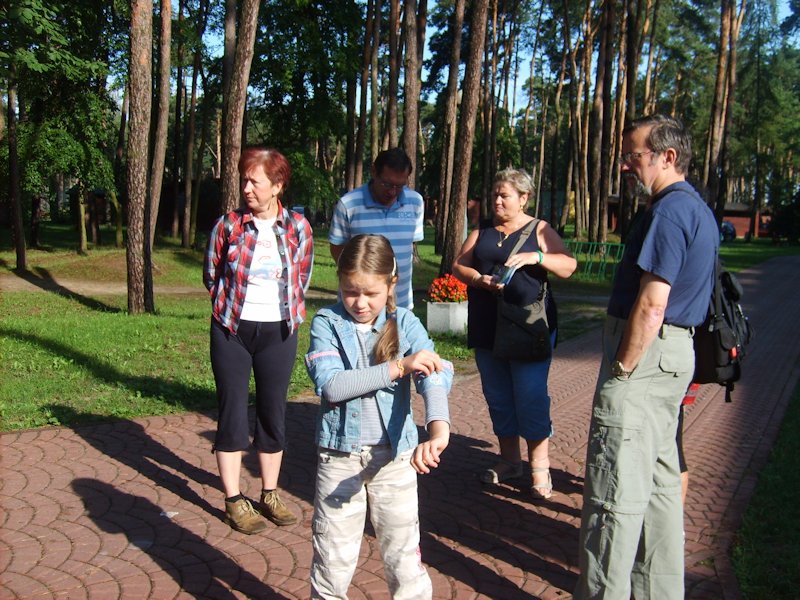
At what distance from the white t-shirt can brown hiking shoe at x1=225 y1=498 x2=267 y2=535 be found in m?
1.01

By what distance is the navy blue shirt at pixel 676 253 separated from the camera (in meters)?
2.93

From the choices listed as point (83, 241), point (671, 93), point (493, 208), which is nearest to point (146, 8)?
point (493, 208)

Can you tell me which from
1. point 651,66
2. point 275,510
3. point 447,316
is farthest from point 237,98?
point 651,66

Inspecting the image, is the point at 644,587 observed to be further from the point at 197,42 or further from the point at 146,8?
the point at 197,42

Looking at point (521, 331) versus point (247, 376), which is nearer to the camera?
point (247, 376)

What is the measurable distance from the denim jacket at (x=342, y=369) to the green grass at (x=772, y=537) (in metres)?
1.96

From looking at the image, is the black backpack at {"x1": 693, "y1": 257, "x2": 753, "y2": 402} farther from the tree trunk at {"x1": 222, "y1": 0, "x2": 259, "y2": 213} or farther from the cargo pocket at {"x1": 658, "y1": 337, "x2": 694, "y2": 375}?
the tree trunk at {"x1": 222, "y1": 0, "x2": 259, "y2": 213}

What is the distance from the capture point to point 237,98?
1159 centimetres

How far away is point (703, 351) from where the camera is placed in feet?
11.1

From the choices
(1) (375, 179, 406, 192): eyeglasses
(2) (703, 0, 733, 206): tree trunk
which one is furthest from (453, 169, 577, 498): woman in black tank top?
(2) (703, 0, 733, 206): tree trunk

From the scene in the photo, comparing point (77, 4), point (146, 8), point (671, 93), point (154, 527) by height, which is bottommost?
point (154, 527)

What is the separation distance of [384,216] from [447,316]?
21.5 feet

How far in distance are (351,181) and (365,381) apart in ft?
85.1

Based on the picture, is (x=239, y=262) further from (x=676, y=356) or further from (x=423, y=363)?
(x=676, y=356)
